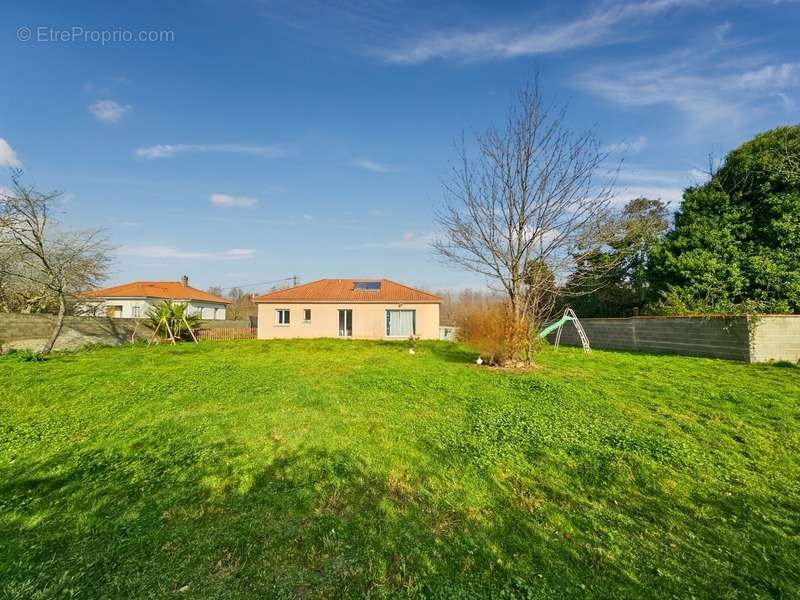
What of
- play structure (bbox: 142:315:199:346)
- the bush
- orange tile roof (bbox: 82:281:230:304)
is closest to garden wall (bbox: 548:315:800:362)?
the bush

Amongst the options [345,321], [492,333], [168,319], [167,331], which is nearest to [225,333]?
[167,331]

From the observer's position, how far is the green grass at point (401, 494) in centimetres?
226

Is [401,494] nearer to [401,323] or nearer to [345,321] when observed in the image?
[401,323]

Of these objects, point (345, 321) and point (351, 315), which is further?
point (345, 321)

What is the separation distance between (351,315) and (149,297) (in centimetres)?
1823

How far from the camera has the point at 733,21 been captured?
318 inches

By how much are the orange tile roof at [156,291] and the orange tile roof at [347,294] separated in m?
12.5

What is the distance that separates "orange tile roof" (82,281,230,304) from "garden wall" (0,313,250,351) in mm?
11887

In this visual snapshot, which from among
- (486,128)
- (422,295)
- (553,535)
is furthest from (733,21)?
(422,295)

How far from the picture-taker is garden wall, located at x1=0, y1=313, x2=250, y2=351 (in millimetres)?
12938

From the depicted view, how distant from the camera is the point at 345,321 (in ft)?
72.8

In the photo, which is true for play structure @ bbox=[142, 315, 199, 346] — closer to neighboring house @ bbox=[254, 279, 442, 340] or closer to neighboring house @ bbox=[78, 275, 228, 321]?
neighboring house @ bbox=[254, 279, 442, 340]

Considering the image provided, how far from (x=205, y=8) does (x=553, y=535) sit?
12123 millimetres

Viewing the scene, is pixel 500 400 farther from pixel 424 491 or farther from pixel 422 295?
pixel 422 295
